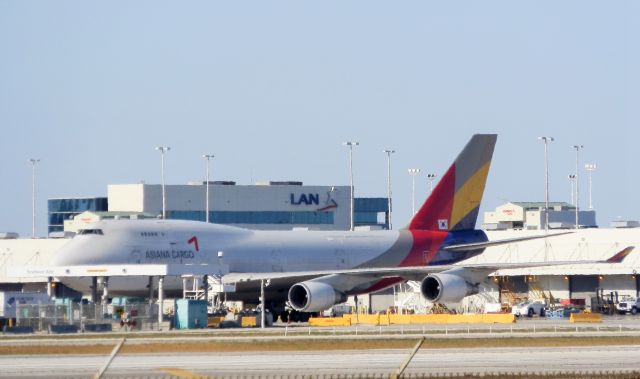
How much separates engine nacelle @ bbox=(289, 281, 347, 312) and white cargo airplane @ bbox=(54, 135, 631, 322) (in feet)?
0.17

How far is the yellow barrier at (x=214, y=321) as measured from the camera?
7112 centimetres

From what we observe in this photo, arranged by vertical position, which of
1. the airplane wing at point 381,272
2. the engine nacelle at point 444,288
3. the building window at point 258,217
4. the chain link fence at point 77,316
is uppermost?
the building window at point 258,217

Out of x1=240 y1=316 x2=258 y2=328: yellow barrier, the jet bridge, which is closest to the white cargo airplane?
the jet bridge

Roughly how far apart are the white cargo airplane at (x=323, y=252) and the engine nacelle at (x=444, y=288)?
52mm

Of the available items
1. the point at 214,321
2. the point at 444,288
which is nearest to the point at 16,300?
the point at 214,321

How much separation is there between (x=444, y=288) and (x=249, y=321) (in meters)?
10.3

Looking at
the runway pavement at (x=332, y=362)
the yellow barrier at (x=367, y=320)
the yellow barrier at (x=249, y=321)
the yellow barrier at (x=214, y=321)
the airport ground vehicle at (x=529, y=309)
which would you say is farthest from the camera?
the airport ground vehicle at (x=529, y=309)

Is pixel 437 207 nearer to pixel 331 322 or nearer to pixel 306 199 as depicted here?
pixel 331 322

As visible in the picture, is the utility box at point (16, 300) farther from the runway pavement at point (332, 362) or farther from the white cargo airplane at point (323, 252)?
the runway pavement at point (332, 362)

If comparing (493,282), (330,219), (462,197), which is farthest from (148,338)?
(330,219)

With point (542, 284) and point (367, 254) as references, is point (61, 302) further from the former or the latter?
point (542, 284)

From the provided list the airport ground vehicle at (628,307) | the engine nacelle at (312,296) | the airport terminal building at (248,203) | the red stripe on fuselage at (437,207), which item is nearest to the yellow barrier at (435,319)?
the engine nacelle at (312,296)

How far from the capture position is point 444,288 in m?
75.0

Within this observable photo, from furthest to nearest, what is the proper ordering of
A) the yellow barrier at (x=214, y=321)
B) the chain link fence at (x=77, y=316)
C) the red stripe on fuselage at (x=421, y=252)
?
the red stripe on fuselage at (x=421, y=252) < the yellow barrier at (x=214, y=321) < the chain link fence at (x=77, y=316)
